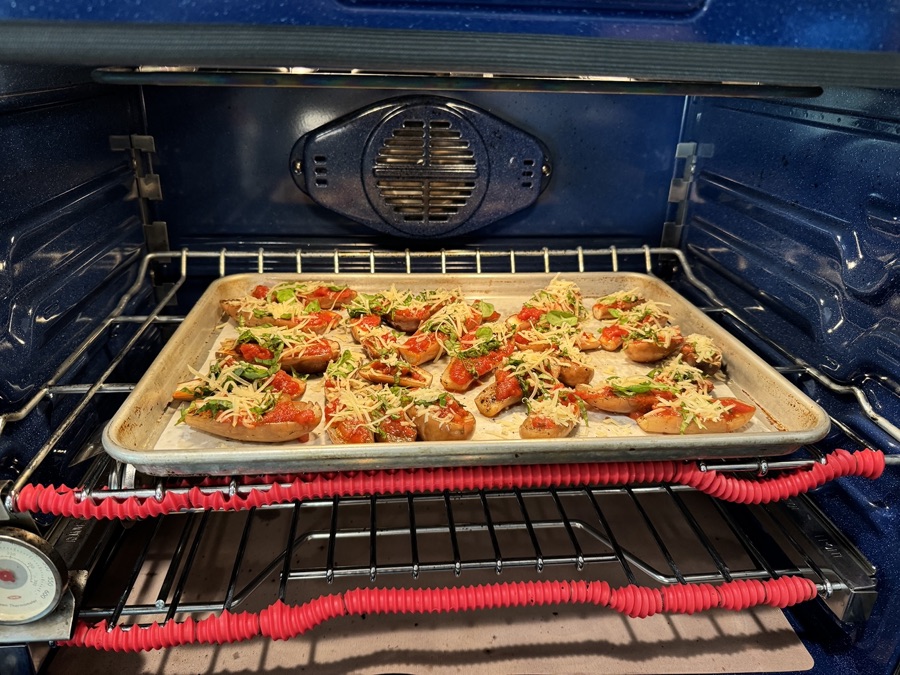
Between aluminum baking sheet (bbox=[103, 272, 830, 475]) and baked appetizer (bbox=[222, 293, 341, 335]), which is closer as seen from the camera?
aluminum baking sheet (bbox=[103, 272, 830, 475])

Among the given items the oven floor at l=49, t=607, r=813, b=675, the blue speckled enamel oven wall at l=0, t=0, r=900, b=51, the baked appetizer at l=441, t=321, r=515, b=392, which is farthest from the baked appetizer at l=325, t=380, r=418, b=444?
the blue speckled enamel oven wall at l=0, t=0, r=900, b=51

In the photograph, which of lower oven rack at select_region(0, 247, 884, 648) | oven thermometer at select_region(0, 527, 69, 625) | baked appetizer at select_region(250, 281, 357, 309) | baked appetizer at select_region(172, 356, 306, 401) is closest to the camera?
oven thermometer at select_region(0, 527, 69, 625)

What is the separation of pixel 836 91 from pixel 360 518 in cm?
190

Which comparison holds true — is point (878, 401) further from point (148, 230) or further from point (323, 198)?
point (148, 230)

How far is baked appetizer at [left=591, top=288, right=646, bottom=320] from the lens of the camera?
2.31m

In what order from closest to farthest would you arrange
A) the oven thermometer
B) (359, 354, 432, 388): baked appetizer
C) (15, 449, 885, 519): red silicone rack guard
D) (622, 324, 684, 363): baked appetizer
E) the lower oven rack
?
1. the oven thermometer
2. (15, 449, 885, 519): red silicone rack guard
3. the lower oven rack
4. (359, 354, 432, 388): baked appetizer
5. (622, 324, 684, 363): baked appetizer

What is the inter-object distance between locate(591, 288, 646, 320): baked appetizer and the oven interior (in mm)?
194

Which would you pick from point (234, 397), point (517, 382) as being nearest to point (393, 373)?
point (517, 382)

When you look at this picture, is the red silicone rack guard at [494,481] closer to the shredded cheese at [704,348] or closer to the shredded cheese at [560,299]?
the shredded cheese at [704,348]

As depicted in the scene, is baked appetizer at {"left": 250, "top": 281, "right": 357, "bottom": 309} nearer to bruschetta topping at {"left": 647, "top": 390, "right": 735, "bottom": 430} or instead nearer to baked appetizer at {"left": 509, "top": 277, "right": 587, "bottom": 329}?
baked appetizer at {"left": 509, "top": 277, "right": 587, "bottom": 329}

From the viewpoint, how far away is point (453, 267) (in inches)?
98.1

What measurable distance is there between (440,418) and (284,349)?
0.63 m

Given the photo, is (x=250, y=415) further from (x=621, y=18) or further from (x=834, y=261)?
(x=834, y=261)

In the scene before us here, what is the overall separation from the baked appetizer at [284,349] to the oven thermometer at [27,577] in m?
0.81
